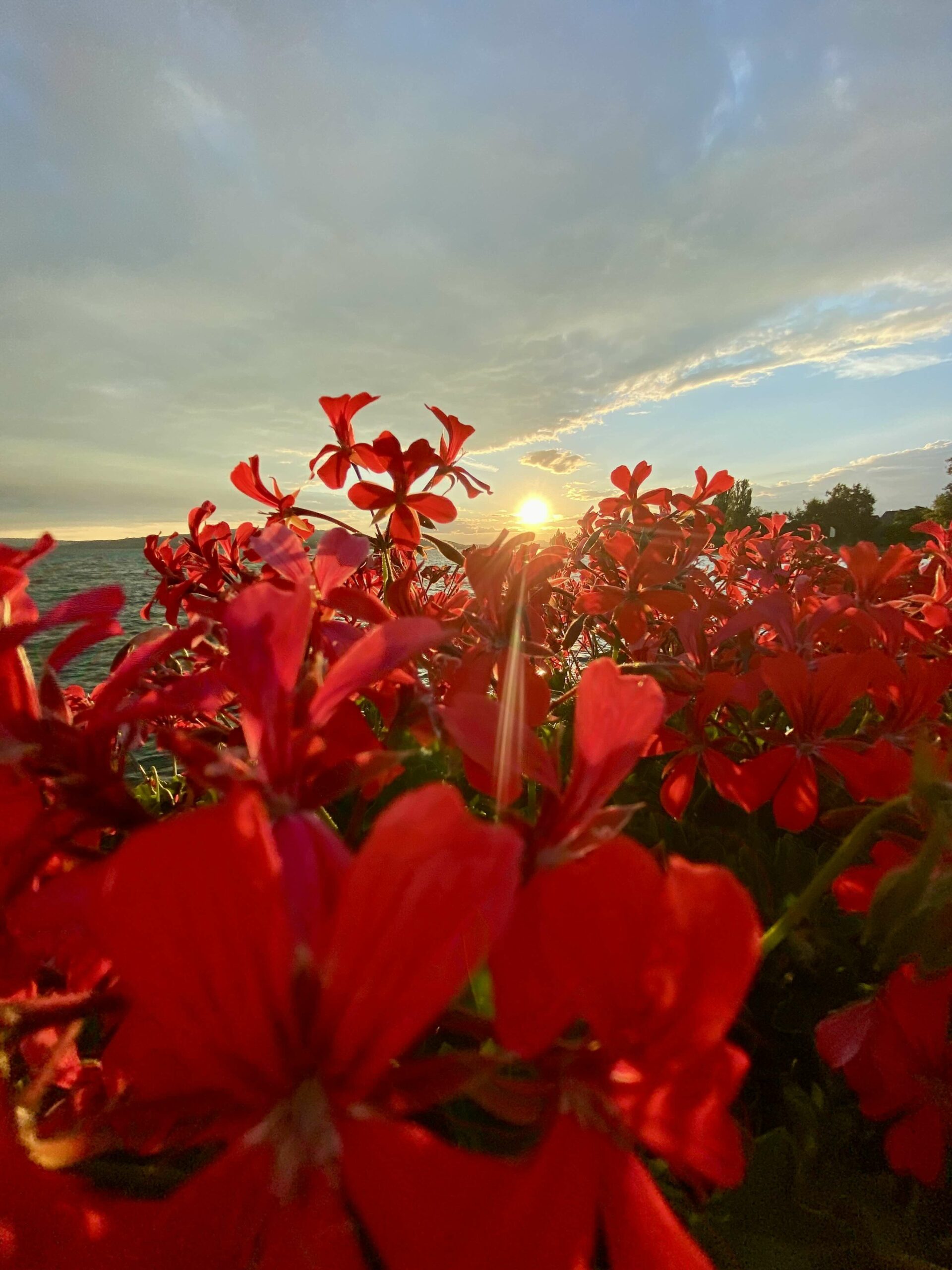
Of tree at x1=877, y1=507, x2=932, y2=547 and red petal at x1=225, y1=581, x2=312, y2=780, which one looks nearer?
red petal at x1=225, y1=581, x2=312, y2=780

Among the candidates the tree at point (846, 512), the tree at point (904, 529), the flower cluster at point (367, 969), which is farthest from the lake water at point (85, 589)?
the tree at point (846, 512)

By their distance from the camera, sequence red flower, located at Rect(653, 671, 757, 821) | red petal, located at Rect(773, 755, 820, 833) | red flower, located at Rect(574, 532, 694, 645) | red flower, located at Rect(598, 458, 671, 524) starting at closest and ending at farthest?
1. red petal, located at Rect(773, 755, 820, 833)
2. red flower, located at Rect(653, 671, 757, 821)
3. red flower, located at Rect(574, 532, 694, 645)
4. red flower, located at Rect(598, 458, 671, 524)

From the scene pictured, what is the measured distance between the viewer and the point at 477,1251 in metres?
0.32

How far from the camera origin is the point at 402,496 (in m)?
1.25

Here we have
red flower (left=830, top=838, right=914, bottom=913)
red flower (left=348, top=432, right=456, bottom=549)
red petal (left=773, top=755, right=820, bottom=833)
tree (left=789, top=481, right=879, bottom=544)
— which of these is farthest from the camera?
tree (left=789, top=481, right=879, bottom=544)

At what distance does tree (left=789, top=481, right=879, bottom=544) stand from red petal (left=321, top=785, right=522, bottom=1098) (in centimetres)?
2917

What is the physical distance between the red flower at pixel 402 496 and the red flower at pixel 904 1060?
3.11ft

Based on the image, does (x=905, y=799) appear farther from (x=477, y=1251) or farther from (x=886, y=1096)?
(x=886, y=1096)

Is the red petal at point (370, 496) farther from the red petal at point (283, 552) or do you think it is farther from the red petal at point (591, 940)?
the red petal at point (591, 940)

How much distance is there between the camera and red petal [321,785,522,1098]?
32 cm

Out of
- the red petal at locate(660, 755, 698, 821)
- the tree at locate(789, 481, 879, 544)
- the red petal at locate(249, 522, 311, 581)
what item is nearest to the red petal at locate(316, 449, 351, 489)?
the red petal at locate(249, 522, 311, 581)

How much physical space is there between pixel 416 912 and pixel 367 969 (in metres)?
0.04

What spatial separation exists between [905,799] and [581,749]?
0.73ft

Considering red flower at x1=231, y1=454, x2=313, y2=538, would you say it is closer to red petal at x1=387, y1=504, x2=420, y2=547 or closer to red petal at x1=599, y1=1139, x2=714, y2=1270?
red petal at x1=387, y1=504, x2=420, y2=547
